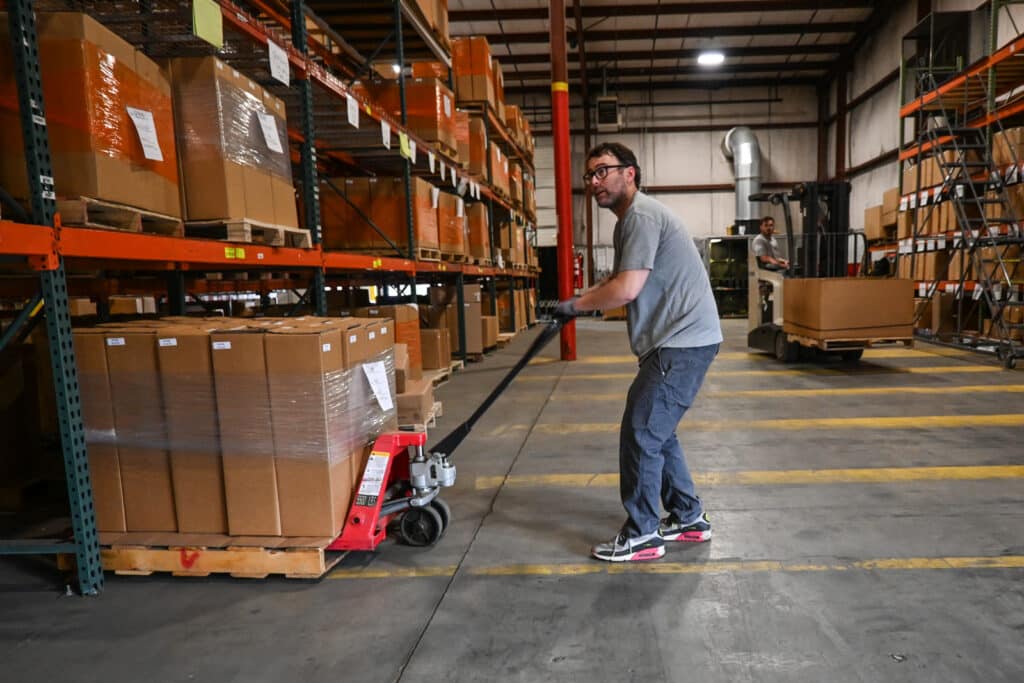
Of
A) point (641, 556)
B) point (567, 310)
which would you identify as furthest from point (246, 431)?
point (641, 556)

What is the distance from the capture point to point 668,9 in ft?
50.6

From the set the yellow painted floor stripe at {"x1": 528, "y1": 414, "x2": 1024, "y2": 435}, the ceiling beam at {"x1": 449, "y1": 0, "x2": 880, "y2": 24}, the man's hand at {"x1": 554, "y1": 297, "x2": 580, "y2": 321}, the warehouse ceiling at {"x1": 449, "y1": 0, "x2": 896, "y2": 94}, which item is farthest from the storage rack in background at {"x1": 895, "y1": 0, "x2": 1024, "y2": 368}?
the man's hand at {"x1": 554, "y1": 297, "x2": 580, "y2": 321}

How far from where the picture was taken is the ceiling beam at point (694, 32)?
17.0 metres

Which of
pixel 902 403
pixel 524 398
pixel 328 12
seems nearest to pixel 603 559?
pixel 524 398

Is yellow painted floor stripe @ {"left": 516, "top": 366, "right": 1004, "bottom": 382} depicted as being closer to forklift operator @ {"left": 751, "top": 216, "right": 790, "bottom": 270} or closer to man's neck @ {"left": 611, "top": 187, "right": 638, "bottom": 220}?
forklift operator @ {"left": 751, "top": 216, "right": 790, "bottom": 270}

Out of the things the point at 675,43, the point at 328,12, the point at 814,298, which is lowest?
the point at 814,298

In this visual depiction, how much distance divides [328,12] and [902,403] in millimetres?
7178

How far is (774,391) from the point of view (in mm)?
6719

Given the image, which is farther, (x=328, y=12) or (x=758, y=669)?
(x=328, y=12)

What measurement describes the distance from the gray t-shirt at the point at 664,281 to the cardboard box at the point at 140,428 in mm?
2196

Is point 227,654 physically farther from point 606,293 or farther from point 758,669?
point 606,293

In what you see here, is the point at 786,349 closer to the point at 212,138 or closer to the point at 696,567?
the point at 696,567

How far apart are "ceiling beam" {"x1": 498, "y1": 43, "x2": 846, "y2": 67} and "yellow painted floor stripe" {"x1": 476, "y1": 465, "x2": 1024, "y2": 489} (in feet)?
56.4

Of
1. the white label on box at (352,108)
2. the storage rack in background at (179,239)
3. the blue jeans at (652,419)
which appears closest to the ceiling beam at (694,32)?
the storage rack in background at (179,239)
